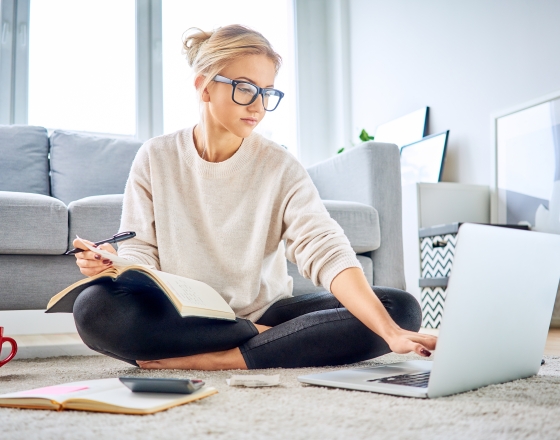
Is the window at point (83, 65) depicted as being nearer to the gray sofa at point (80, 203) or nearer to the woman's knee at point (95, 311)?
the gray sofa at point (80, 203)

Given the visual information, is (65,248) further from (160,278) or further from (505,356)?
(505,356)

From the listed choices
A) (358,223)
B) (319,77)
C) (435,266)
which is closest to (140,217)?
(358,223)

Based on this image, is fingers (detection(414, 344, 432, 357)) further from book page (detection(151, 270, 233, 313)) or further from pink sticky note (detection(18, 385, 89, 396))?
pink sticky note (detection(18, 385, 89, 396))

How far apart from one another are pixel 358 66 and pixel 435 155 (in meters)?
1.13

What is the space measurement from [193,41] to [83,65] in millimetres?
2488

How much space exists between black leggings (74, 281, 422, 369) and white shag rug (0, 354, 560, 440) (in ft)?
0.89

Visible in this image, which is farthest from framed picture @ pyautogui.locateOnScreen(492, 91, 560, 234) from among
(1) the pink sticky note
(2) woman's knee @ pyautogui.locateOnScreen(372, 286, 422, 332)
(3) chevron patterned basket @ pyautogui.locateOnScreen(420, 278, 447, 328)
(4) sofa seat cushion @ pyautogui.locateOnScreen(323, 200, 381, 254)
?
(1) the pink sticky note

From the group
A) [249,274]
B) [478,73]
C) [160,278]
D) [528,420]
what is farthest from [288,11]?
[528,420]

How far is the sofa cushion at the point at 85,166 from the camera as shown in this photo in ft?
8.05

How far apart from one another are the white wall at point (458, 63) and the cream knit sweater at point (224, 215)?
164cm

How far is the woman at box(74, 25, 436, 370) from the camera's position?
1.15 meters

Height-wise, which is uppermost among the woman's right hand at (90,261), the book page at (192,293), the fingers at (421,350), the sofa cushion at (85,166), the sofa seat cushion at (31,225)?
the sofa cushion at (85,166)

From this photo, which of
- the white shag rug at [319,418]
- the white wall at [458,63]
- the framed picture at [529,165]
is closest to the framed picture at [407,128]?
the white wall at [458,63]

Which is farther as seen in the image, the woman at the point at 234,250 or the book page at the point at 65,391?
the woman at the point at 234,250
